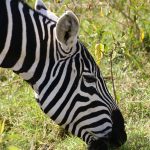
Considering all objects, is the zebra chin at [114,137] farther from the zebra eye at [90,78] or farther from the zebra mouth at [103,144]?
the zebra eye at [90,78]

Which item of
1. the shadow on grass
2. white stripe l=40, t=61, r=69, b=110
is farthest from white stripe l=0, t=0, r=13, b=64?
the shadow on grass

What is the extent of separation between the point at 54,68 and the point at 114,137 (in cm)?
64

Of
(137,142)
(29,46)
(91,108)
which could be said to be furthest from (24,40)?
(137,142)

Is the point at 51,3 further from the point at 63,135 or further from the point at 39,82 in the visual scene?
the point at 39,82

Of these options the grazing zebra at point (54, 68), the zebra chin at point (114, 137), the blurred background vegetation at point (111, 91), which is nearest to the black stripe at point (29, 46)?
the grazing zebra at point (54, 68)

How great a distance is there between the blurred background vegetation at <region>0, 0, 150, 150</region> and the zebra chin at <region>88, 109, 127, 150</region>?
25 centimetres

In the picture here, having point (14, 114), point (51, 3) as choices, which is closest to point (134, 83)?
point (14, 114)

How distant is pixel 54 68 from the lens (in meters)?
3.38

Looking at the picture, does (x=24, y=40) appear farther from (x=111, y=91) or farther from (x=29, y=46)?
(x=111, y=91)

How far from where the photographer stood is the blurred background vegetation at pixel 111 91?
4168 mm

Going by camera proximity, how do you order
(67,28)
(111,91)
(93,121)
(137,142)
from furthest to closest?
(111,91) → (137,142) → (93,121) → (67,28)

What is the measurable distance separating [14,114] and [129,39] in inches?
62.1

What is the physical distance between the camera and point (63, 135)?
4.28m

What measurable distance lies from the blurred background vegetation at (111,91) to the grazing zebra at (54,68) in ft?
1.26
